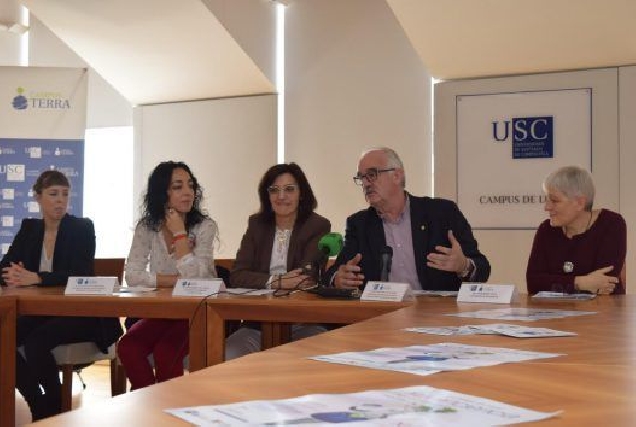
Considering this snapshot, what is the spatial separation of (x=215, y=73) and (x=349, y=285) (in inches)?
134

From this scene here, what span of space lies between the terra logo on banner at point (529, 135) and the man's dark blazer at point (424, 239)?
7.00ft

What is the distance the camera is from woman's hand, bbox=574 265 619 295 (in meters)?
2.91

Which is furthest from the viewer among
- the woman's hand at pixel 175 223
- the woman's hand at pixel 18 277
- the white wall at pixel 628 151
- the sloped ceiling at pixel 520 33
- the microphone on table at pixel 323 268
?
the white wall at pixel 628 151

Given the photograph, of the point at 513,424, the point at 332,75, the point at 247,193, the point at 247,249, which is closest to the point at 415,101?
the point at 332,75

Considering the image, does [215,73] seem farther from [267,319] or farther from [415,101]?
[267,319]

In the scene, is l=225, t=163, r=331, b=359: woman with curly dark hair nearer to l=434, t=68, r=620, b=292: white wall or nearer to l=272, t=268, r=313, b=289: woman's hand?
l=272, t=268, r=313, b=289: woman's hand

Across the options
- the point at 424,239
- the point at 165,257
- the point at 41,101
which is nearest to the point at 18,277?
the point at 165,257

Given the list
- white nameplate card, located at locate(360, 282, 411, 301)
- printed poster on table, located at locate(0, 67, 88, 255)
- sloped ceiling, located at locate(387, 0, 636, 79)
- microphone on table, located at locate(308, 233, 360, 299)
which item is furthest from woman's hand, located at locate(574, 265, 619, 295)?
printed poster on table, located at locate(0, 67, 88, 255)

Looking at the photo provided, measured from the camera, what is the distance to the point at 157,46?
5.89m

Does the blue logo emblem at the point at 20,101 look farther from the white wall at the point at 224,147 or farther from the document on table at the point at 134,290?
the document on table at the point at 134,290

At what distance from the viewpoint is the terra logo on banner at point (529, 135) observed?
5.27 meters

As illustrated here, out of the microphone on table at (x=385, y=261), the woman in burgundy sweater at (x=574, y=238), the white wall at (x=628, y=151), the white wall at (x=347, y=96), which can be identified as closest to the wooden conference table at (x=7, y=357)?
the microphone on table at (x=385, y=261)

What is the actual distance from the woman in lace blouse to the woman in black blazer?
0.76 ft

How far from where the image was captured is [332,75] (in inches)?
240
